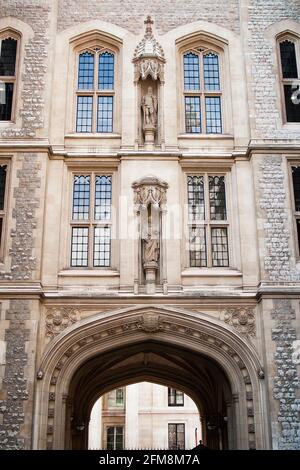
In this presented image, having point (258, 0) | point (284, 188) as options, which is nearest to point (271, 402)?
point (284, 188)

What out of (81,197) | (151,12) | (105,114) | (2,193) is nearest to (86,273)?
(81,197)

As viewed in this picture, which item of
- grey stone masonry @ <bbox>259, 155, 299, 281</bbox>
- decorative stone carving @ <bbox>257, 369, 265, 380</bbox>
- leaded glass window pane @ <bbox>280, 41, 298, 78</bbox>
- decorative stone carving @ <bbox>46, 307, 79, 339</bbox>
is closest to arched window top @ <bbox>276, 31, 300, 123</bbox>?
leaded glass window pane @ <bbox>280, 41, 298, 78</bbox>

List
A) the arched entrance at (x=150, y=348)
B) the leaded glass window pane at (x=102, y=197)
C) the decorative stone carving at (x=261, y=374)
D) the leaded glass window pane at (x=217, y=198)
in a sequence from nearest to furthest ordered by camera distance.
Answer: the arched entrance at (x=150, y=348) < the decorative stone carving at (x=261, y=374) < the leaded glass window pane at (x=102, y=197) < the leaded glass window pane at (x=217, y=198)

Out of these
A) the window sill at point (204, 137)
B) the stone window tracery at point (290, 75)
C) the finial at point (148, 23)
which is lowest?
the window sill at point (204, 137)

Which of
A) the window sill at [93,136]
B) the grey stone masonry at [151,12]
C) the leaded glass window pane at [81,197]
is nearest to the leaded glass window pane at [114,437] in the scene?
the leaded glass window pane at [81,197]

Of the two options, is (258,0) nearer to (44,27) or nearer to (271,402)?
(44,27)

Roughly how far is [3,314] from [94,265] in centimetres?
265

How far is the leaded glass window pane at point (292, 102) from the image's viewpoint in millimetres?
18266

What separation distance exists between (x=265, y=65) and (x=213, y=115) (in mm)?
1978

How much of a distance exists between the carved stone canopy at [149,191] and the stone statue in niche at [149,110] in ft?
5.71

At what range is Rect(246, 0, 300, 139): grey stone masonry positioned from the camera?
1783 cm

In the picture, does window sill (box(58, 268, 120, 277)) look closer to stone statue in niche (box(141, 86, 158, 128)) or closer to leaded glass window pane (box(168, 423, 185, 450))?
stone statue in niche (box(141, 86, 158, 128))

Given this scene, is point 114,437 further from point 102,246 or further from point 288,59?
point 288,59

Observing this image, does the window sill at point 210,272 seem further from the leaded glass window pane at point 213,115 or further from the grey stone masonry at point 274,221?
→ the leaded glass window pane at point 213,115
